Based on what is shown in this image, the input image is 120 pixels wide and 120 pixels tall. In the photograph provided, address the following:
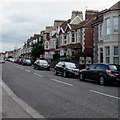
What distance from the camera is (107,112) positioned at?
24.0 ft

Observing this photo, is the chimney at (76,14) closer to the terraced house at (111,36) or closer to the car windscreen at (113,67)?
the terraced house at (111,36)

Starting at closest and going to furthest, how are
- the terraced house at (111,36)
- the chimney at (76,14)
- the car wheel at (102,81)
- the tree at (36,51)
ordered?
the car wheel at (102,81), the terraced house at (111,36), the chimney at (76,14), the tree at (36,51)

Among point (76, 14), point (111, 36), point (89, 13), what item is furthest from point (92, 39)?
point (111, 36)

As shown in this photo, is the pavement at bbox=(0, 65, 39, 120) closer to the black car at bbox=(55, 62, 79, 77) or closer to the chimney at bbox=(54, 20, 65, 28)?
the black car at bbox=(55, 62, 79, 77)

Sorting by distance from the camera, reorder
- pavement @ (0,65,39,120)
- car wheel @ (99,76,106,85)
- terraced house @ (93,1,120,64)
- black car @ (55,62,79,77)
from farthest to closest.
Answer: terraced house @ (93,1,120,64) < black car @ (55,62,79,77) < car wheel @ (99,76,106,85) < pavement @ (0,65,39,120)

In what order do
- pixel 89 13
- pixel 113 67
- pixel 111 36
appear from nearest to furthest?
pixel 113 67 → pixel 111 36 → pixel 89 13

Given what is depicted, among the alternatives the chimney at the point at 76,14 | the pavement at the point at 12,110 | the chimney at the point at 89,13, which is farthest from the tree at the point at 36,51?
the pavement at the point at 12,110

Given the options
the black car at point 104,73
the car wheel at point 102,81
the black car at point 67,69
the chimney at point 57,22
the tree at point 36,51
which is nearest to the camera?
the black car at point 104,73

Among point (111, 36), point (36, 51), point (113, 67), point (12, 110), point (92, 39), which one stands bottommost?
point (12, 110)

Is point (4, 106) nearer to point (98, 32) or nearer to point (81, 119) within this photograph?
point (81, 119)

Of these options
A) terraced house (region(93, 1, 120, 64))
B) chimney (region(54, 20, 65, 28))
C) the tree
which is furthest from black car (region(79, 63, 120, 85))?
chimney (region(54, 20, 65, 28))

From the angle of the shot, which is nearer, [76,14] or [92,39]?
[92,39]

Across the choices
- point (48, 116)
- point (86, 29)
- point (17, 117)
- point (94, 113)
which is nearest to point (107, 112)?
point (94, 113)

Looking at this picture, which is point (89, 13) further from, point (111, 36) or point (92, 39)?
point (111, 36)
